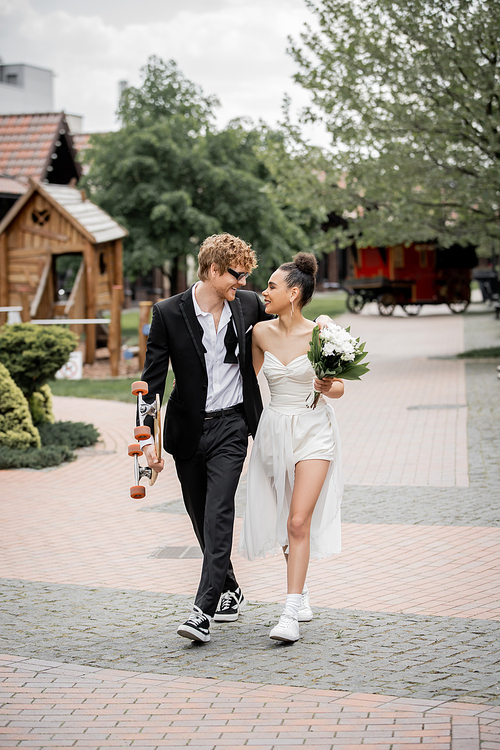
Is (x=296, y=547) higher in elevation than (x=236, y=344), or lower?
lower

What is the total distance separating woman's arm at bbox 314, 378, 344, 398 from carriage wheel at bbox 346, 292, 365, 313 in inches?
1244

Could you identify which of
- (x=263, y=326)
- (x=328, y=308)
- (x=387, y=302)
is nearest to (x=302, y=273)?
(x=263, y=326)

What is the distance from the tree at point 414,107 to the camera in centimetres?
1642

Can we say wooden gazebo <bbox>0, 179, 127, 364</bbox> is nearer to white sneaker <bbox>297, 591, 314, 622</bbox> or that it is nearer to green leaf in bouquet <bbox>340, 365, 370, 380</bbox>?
white sneaker <bbox>297, 591, 314, 622</bbox>

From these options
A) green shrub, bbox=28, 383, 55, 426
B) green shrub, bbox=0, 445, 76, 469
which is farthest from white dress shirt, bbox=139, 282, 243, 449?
green shrub, bbox=28, 383, 55, 426

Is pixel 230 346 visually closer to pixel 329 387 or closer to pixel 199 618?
pixel 329 387

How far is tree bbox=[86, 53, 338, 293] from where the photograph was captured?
24.4 metres

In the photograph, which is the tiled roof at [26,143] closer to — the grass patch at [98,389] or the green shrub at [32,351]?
the grass patch at [98,389]

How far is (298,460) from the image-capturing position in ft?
15.5

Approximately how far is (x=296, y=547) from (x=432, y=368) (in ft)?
46.7

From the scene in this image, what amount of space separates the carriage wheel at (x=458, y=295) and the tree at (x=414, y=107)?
15.7 m

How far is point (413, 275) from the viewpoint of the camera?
112ft

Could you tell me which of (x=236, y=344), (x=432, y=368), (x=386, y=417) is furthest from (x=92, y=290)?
(x=236, y=344)

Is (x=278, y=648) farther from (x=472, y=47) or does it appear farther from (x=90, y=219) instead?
(x=90, y=219)
